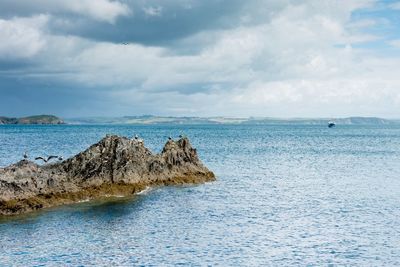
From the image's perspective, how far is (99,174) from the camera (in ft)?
174

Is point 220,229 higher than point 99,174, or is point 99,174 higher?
point 99,174

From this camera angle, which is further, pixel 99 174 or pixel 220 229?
pixel 99 174

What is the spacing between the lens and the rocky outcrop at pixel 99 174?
1718 inches

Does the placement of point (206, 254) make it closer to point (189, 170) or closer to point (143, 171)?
point (143, 171)

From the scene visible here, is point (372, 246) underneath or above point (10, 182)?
underneath

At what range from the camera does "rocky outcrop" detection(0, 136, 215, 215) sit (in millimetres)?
43625

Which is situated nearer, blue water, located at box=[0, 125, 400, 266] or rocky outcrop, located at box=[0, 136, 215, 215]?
blue water, located at box=[0, 125, 400, 266]

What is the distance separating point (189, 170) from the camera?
65312 millimetres

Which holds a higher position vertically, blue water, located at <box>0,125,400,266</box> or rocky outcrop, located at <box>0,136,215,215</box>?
rocky outcrop, located at <box>0,136,215,215</box>

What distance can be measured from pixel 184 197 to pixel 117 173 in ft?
25.7

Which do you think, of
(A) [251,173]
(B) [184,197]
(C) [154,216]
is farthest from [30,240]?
(A) [251,173]

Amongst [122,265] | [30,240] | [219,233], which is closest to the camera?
[122,265]

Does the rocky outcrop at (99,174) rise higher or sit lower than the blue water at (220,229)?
higher

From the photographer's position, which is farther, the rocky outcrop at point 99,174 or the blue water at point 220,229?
the rocky outcrop at point 99,174
